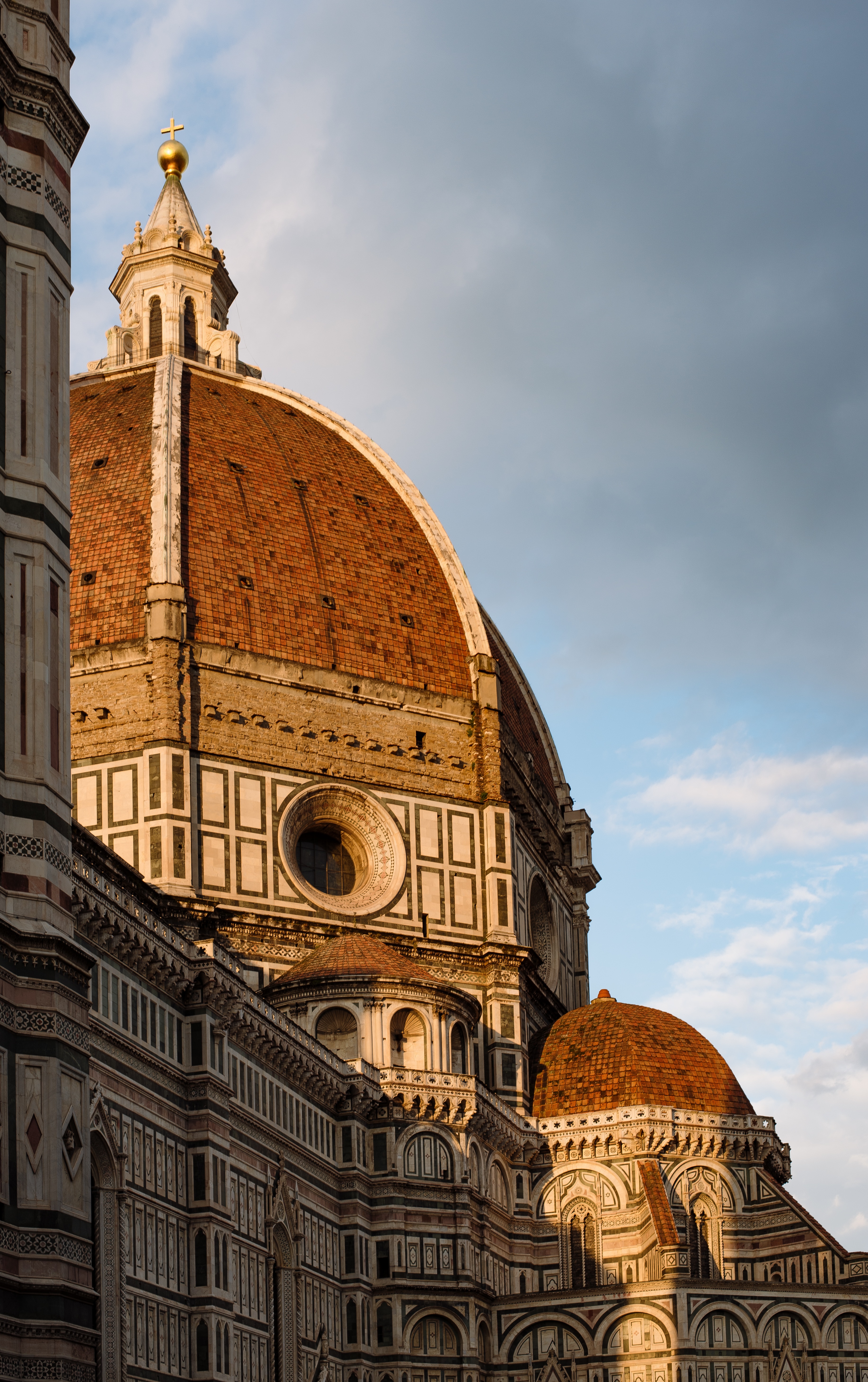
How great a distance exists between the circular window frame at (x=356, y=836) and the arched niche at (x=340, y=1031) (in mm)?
4996

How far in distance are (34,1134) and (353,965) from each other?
34.0 meters

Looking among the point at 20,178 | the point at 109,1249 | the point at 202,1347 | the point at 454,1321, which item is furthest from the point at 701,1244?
the point at 20,178

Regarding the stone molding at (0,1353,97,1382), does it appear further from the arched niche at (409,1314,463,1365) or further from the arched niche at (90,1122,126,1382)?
the arched niche at (409,1314,463,1365)

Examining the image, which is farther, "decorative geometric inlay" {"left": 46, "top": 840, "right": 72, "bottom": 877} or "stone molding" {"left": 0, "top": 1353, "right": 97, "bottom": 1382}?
"decorative geometric inlay" {"left": 46, "top": 840, "right": 72, "bottom": 877}

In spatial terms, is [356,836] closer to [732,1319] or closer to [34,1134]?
[732,1319]

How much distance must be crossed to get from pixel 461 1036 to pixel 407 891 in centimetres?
512

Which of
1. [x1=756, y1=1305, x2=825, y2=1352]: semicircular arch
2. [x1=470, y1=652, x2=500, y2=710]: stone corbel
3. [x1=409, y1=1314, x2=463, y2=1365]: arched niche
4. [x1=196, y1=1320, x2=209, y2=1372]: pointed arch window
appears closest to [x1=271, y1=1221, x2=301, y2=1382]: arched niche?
[x1=196, y1=1320, x2=209, y2=1372]: pointed arch window

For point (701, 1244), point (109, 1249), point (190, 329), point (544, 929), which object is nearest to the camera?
point (109, 1249)

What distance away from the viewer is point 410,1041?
53219 millimetres

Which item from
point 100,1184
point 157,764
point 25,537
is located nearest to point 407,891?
point 157,764

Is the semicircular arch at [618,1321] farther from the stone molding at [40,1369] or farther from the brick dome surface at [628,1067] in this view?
the stone molding at [40,1369]

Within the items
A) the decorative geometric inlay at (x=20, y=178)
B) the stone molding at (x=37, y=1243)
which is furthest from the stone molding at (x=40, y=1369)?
the decorative geometric inlay at (x=20, y=178)

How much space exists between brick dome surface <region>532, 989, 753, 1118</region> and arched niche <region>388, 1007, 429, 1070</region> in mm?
6296

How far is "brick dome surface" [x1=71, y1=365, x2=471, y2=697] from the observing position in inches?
2327
